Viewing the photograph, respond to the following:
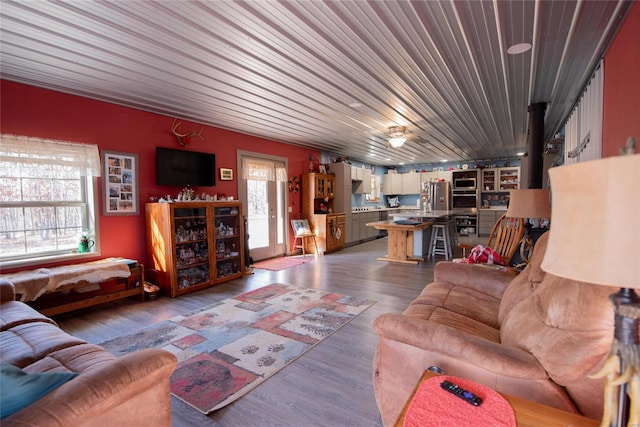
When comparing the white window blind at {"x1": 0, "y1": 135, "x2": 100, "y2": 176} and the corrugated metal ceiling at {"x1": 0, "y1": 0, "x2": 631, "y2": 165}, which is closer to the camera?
the corrugated metal ceiling at {"x1": 0, "y1": 0, "x2": 631, "y2": 165}

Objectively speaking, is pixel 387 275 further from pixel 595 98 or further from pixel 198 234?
pixel 595 98

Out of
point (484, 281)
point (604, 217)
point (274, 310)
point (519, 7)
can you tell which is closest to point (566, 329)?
point (604, 217)

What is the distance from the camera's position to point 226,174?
537 cm

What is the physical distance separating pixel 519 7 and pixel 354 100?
2.01 metres

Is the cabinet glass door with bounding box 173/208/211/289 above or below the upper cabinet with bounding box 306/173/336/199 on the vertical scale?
below

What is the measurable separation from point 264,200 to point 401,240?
288 cm

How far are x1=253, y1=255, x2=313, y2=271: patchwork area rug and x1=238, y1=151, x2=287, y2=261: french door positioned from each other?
20 centimetres

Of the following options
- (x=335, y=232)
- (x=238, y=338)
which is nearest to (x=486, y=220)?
(x=335, y=232)

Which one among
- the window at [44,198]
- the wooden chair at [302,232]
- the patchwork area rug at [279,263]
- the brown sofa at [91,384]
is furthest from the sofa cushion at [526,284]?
the wooden chair at [302,232]

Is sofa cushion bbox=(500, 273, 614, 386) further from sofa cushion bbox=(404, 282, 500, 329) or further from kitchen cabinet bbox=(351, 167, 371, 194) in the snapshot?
kitchen cabinet bbox=(351, 167, 371, 194)

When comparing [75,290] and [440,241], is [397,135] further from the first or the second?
[75,290]

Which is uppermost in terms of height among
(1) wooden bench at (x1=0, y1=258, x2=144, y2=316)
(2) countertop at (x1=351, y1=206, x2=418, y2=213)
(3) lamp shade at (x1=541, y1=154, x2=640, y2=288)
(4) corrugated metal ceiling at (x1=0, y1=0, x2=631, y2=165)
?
(4) corrugated metal ceiling at (x1=0, y1=0, x2=631, y2=165)

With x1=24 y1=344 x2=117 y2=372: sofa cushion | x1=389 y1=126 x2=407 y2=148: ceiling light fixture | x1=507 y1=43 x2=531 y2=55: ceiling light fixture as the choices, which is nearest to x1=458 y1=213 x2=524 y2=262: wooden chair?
x1=507 y1=43 x2=531 y2=55: ceiling light fixture

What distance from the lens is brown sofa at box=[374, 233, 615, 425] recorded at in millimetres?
1071
